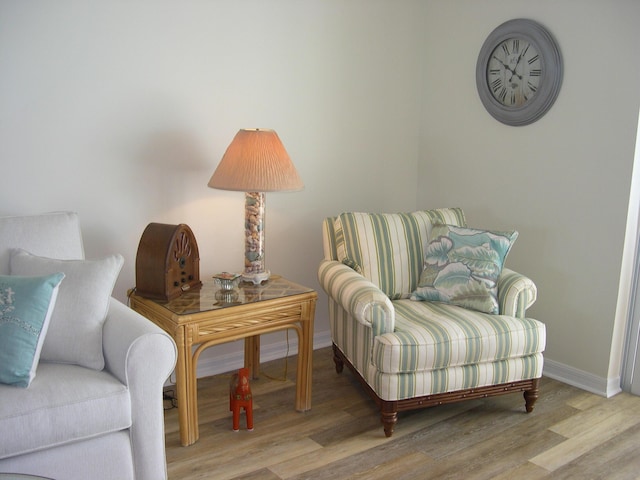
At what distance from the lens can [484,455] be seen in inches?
93.9

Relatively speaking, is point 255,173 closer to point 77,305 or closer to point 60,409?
point 77,305

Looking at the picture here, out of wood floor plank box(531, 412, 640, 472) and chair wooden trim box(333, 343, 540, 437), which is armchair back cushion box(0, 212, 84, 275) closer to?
chair wooden trim box(333, 343, 540, 437)

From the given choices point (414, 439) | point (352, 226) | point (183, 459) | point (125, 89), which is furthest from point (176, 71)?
point (414, 439)

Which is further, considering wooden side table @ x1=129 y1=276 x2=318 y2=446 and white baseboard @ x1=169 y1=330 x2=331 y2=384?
white baseboard @ x1=169 y1=330 x2=331 y2=384

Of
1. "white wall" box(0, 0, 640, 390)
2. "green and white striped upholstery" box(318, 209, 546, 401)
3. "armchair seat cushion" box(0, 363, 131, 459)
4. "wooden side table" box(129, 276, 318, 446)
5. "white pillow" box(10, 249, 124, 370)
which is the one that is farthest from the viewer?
"white wall" box(0, 0, 640, 390)

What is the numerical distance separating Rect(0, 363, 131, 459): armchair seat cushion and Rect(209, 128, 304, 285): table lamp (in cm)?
95

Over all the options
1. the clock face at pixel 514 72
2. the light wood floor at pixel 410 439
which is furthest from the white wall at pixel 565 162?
the light wood floor at pixel 410 439

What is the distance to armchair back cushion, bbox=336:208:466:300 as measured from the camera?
295 cm

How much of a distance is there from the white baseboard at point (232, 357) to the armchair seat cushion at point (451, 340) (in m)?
0.88

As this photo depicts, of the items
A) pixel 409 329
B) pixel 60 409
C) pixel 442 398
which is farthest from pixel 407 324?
pixel 60 409

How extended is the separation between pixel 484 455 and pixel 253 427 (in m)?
0.95

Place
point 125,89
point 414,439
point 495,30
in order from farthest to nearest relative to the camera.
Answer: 1. point 495,30
2. point 125,89
3. point 414,439

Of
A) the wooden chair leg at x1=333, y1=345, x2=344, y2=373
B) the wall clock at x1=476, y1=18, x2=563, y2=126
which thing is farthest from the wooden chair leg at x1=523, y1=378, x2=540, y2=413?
the wall clock at x1=476, y1=18, x2=563, y2=126

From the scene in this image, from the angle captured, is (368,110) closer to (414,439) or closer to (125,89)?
(125,89)
